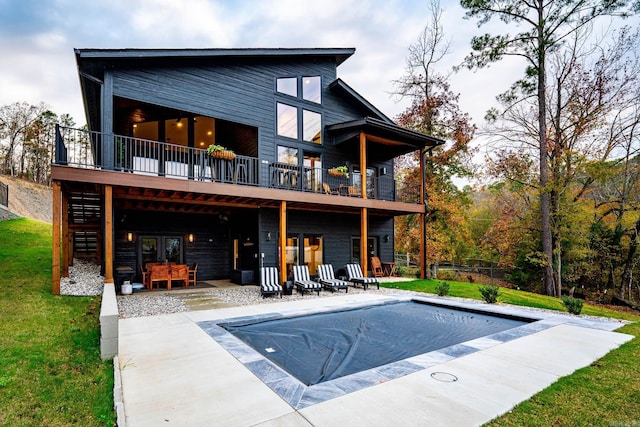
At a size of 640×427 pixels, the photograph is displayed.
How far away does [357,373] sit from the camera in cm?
381

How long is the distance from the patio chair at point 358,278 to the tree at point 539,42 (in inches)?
326

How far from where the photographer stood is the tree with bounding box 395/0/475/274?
53.9 feet

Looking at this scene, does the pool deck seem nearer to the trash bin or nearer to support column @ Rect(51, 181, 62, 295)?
support column @ Rect(51, 181, 62, 295)

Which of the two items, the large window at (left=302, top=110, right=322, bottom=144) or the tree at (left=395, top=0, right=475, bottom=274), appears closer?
the large window at (left=302, top=110, right=322, bottom=144)

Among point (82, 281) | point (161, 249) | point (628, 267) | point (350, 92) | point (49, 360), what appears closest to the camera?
point (49, 360)

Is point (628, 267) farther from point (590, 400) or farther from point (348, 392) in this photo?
point (348, 392)

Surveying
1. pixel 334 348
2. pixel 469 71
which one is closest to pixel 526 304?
pixel 334 348

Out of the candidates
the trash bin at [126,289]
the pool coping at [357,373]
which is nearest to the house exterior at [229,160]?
the trash bin at [126,289]

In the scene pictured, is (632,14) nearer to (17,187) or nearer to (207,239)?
(207,239)

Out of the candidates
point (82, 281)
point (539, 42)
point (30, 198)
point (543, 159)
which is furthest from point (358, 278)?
point (30, 198)

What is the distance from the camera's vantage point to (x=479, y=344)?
16.4 feet

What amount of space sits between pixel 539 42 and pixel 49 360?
18619mm

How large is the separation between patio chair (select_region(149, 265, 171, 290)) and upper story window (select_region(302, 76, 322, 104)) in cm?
804

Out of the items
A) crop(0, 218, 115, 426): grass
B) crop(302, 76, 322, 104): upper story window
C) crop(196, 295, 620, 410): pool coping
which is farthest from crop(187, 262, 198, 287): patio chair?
crop(302, 76, 322, 104): upper story window
